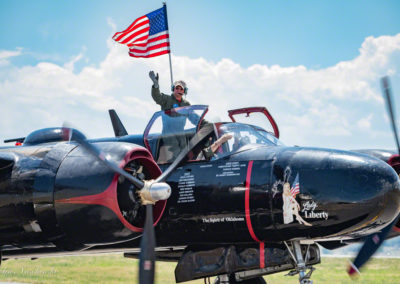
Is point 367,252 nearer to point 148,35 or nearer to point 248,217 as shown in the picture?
point 248,217

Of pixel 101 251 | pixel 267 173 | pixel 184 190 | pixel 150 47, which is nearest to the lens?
pixel 267 173

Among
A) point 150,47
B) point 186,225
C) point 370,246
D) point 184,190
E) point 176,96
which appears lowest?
point 370,246

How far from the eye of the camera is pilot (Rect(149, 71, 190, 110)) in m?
10.4

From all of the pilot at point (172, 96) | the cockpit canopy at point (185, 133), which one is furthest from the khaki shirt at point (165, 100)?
the cockpit canopy at point (185, 133)

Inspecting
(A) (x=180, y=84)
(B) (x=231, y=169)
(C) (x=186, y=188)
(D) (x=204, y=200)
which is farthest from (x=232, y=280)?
(A) (x=180, y=84)

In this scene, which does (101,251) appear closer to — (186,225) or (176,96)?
(186,225)

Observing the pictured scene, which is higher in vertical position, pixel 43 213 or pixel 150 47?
pixel 150 47

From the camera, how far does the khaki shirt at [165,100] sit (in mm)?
10422

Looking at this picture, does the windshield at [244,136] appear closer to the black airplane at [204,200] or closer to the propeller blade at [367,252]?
the black airplane at [204,200]

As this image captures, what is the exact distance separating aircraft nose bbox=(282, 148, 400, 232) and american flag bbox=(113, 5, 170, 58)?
6199mm

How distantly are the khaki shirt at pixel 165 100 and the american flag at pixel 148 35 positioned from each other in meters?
2.59

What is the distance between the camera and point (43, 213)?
7855mm

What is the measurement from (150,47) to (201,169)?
5.35 metres

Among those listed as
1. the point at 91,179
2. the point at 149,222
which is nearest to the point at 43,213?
the point at 91,179
